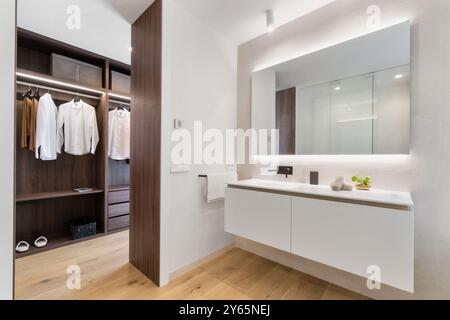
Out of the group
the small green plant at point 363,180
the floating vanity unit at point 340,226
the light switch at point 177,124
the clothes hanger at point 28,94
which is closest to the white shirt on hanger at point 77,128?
the clothes hanger at point 28,94

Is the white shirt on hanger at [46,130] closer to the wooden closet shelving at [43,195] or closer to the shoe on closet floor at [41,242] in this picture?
the wooden closet shelving at [43,195]

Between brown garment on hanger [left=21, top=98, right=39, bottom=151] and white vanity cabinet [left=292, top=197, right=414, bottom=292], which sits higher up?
brown garment on hanger [left=21, top=98, right=39, bottom=151]

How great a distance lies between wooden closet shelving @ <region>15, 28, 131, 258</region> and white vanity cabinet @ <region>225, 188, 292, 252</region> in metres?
1.85

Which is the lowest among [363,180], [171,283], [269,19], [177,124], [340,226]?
[171,283]

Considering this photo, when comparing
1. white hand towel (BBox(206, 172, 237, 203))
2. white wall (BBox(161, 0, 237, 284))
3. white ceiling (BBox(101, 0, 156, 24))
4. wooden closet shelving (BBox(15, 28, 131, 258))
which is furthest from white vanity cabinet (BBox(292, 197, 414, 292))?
wooden closet shelving (BBox(15, 28, 131, 258))

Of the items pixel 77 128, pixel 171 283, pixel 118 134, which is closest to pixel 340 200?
pixel 171 283

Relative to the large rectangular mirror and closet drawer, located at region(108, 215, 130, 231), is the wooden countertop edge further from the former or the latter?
closet drawer, located at region(108, 215, 130, 231)

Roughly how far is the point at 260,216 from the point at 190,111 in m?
1.17

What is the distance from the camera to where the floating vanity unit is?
111 cm

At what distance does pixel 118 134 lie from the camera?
9.53 ft

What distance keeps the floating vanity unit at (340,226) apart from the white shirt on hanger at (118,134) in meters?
2.04

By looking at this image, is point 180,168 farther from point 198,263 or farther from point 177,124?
point 198,263

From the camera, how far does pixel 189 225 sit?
1967 mm

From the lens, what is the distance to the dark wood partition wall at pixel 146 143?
5.61 feet
